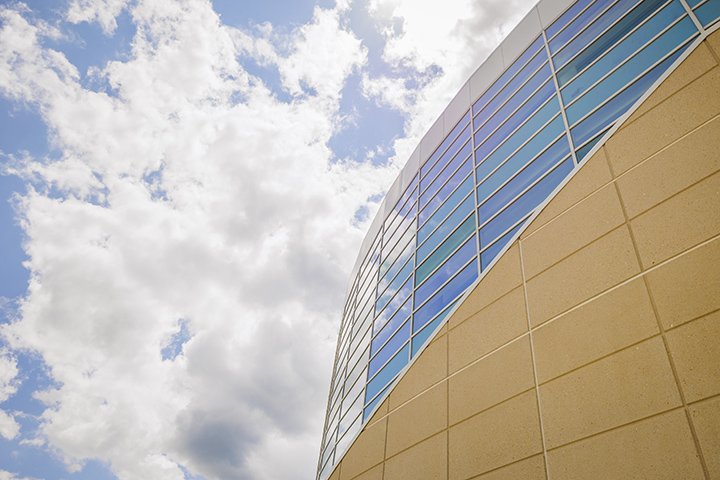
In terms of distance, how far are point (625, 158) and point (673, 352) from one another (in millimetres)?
3633

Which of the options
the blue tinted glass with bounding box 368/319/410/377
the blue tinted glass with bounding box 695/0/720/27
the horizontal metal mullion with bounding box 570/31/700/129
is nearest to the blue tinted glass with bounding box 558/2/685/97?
the horizontal metal mullion with bounding box 570/31/700/129

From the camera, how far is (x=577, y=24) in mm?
12492

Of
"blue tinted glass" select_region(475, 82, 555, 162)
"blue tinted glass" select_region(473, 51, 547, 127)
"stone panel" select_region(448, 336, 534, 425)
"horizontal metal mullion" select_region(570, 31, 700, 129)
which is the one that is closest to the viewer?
"stone panel" select_region(448, 336, 534, 425)

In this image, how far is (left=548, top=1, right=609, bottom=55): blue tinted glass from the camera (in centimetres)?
1208

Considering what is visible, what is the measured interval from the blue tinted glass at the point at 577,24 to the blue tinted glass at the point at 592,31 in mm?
289

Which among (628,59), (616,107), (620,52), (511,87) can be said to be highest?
(511,87)

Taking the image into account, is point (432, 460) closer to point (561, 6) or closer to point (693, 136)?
point (693, 136)

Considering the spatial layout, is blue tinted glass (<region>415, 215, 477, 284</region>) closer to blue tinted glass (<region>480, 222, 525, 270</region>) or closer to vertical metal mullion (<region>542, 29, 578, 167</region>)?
blue tinted glass (<region>480, 222, 525, 270</region>)

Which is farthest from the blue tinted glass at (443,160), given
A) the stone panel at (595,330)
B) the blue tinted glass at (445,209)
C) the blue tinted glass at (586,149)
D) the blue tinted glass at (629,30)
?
the stone panel at (595,330)

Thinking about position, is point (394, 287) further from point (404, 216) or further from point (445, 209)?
point (404, 216)

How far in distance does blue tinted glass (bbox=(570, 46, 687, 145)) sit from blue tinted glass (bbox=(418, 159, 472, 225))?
4412 mm

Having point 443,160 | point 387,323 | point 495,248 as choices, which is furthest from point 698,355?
point 443,160

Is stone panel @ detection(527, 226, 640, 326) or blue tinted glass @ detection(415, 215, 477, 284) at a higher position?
blue tinted glass @ detection(415, 215, 477, 284)

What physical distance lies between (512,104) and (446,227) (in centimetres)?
413
